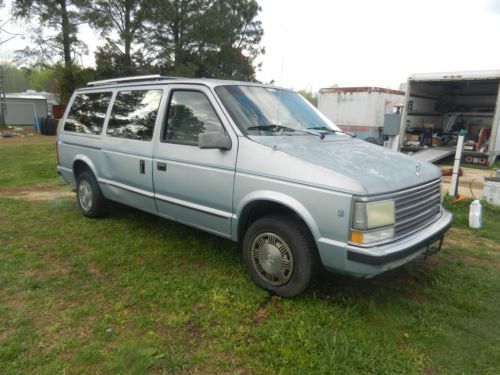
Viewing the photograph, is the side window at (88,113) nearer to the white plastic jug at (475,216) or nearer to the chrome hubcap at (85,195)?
the chrome hubcap at (85,195)

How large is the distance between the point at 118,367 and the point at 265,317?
1.15m

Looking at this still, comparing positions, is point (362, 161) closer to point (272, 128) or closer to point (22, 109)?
point (272, 128)

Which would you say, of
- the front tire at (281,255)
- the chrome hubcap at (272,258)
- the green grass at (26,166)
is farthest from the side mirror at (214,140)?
the green grass at (26,166)

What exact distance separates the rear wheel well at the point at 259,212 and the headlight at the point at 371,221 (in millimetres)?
436

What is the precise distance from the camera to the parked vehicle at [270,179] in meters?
2.77

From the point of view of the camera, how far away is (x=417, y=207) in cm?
316

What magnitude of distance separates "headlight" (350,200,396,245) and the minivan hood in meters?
0.11

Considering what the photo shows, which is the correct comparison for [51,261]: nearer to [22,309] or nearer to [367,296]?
[22,309]

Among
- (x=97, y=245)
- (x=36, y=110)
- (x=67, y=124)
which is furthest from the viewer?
(x=36, y=110)

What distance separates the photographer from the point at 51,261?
4.08m

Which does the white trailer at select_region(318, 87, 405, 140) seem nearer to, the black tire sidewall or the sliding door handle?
the black tire sidewall

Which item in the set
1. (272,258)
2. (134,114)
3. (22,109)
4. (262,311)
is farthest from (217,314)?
(22,109)

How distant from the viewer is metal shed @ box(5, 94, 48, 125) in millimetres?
27234

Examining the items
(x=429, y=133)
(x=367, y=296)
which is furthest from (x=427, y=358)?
(x=429, y=133)
